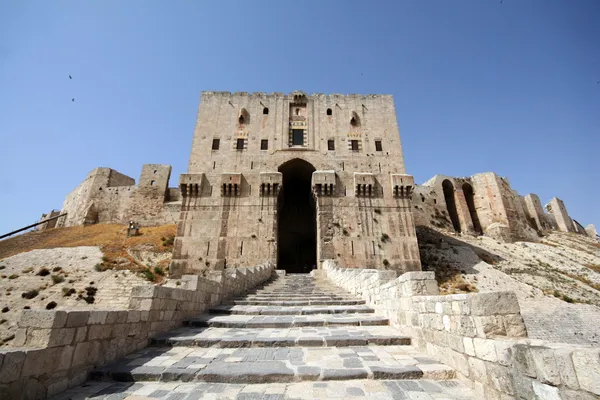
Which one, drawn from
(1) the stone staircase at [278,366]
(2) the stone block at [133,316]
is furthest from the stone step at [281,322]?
(2) the stone block at [133,316]

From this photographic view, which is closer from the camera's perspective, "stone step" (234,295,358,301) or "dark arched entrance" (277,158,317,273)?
"stone step" (234,295,358,301)

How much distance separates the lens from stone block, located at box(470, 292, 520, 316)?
2.86 m

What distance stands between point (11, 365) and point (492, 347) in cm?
483

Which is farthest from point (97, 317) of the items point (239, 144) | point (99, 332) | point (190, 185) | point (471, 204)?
point (471, 204)

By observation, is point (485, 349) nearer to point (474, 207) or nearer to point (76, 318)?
point (76, 318)

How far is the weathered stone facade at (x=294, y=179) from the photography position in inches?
706

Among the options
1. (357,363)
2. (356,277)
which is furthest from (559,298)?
(357,363)

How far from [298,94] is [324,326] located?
20.5 m

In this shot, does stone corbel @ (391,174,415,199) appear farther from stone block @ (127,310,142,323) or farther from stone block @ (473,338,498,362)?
stone block @ (127,310,142,323)

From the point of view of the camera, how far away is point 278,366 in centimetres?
364

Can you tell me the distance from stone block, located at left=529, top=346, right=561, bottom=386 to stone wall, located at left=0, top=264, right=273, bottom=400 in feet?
15.5

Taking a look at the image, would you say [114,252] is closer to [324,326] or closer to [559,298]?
[324,326]

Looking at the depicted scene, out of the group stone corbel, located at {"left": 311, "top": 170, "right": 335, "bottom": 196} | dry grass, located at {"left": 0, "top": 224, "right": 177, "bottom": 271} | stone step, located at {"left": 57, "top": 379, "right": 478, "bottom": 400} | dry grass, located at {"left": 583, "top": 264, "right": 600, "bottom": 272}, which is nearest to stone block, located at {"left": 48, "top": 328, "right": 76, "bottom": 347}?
stone step, located at {"left": 57, "top": 379, "right": 478, "bottom": 400}

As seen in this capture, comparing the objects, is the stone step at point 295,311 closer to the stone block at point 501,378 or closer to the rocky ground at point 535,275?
the stone block at point 501,378
